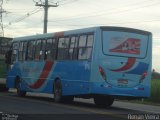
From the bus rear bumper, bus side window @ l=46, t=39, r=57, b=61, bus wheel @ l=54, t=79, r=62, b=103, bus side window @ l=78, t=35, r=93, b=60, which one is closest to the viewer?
the bus rear bumper

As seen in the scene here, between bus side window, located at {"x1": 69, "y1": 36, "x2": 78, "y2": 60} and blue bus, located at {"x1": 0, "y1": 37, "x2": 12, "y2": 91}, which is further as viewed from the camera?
blue bus, located at {"x1": 0, "y1": 37, "x2": 12, "y2": 91}

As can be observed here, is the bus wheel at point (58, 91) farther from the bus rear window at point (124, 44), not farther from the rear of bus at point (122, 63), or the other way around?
the bus rear window at point (124, 44)

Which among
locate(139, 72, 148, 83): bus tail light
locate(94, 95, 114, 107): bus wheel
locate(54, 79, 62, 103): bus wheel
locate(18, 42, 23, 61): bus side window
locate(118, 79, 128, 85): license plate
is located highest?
locate(18, 42, 23, 61): bus side window

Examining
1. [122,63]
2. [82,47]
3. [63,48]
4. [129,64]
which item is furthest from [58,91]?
[129,64]

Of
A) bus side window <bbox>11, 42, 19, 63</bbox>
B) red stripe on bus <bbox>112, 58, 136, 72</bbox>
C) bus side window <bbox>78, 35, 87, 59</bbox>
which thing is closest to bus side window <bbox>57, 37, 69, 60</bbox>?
bus side window <bbox>78, 35, 87, 59</bbox>

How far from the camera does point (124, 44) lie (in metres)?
25.0

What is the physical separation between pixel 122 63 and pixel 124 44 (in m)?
0.76

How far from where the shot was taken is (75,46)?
85.4ft

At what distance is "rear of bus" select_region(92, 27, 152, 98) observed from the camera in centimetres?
2450

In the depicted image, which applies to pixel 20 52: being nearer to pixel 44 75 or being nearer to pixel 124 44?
pixel 44 75

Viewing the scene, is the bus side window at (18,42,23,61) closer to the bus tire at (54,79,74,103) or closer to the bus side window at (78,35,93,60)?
the bus tire at (54,79,74,103)

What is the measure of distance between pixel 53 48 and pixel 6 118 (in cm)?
1259

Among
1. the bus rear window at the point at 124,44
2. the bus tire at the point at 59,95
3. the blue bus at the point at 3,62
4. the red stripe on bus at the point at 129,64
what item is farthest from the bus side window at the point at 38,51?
the blue bus at the point at 3,62

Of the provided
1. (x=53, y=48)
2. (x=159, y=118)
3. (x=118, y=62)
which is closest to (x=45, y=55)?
(x=53, y=48)
